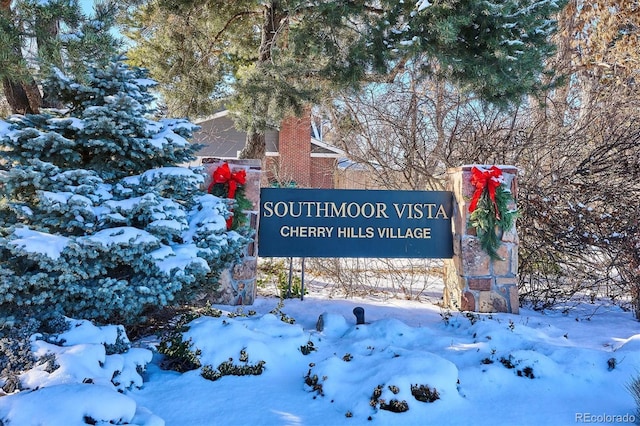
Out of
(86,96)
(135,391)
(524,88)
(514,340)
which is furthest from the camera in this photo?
(524,88)

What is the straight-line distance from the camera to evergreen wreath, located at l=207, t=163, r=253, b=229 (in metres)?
4.65

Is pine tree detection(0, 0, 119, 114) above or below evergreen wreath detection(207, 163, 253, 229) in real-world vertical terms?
above

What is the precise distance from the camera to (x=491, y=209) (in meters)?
4.65

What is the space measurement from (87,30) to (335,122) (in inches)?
233

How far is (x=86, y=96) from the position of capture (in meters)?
3.61

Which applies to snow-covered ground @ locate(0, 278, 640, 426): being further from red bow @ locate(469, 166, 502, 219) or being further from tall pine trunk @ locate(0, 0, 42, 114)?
tall pine trunk @ locate(0, 0, 42, 114)

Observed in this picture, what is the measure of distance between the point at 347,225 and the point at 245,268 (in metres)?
1.24

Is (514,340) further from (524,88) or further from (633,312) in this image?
(524,88)

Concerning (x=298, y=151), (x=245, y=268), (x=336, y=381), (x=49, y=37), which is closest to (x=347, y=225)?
(x=245, y=268)

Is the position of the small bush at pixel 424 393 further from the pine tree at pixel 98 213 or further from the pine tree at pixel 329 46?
the pine tree at pixel 329 46

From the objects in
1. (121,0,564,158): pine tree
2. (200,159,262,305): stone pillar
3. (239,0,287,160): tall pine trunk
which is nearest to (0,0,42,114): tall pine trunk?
(200,159,262,305): stone pillar

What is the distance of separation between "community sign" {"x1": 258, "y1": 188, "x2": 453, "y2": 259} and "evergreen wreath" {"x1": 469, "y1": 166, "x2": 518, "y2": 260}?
427 millimetres

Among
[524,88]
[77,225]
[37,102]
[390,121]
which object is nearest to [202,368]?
[77,225]

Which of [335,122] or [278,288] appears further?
[335,122]
